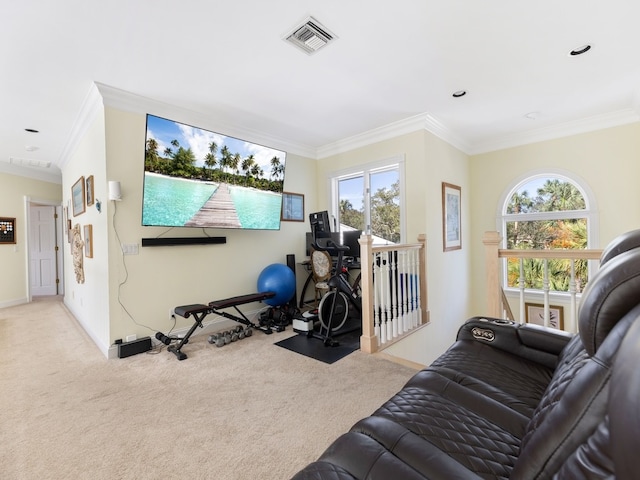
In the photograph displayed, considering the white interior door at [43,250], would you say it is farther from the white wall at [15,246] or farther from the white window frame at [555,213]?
the white window frame at [555,213]

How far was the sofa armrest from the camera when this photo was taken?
5.31 ft

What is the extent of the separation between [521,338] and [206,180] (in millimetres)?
3304

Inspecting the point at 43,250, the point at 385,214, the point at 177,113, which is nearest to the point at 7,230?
the point at 43,250

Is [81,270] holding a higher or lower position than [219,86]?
lower

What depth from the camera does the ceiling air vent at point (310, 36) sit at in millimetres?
2227

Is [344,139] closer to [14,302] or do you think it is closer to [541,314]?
[541,314]

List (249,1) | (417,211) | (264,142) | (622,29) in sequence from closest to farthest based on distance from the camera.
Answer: (249,1) < (622,29) < (417,211) < (264,142)

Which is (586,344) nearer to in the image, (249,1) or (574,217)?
(249,1)

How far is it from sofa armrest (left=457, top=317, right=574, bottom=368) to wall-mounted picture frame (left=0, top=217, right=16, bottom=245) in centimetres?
782

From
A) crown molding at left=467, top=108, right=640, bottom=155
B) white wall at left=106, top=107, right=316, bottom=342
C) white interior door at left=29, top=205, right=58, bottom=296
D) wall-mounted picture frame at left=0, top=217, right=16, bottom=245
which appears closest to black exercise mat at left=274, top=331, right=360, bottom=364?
white wall at left=106, top=107, right=316, bottom=342

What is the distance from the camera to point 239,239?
4289 millimetres

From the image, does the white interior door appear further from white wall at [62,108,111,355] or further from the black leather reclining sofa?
the black leather reclining sofa

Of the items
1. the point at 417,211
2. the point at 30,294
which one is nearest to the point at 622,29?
the point at 417,211

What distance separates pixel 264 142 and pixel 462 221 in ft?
11.3
